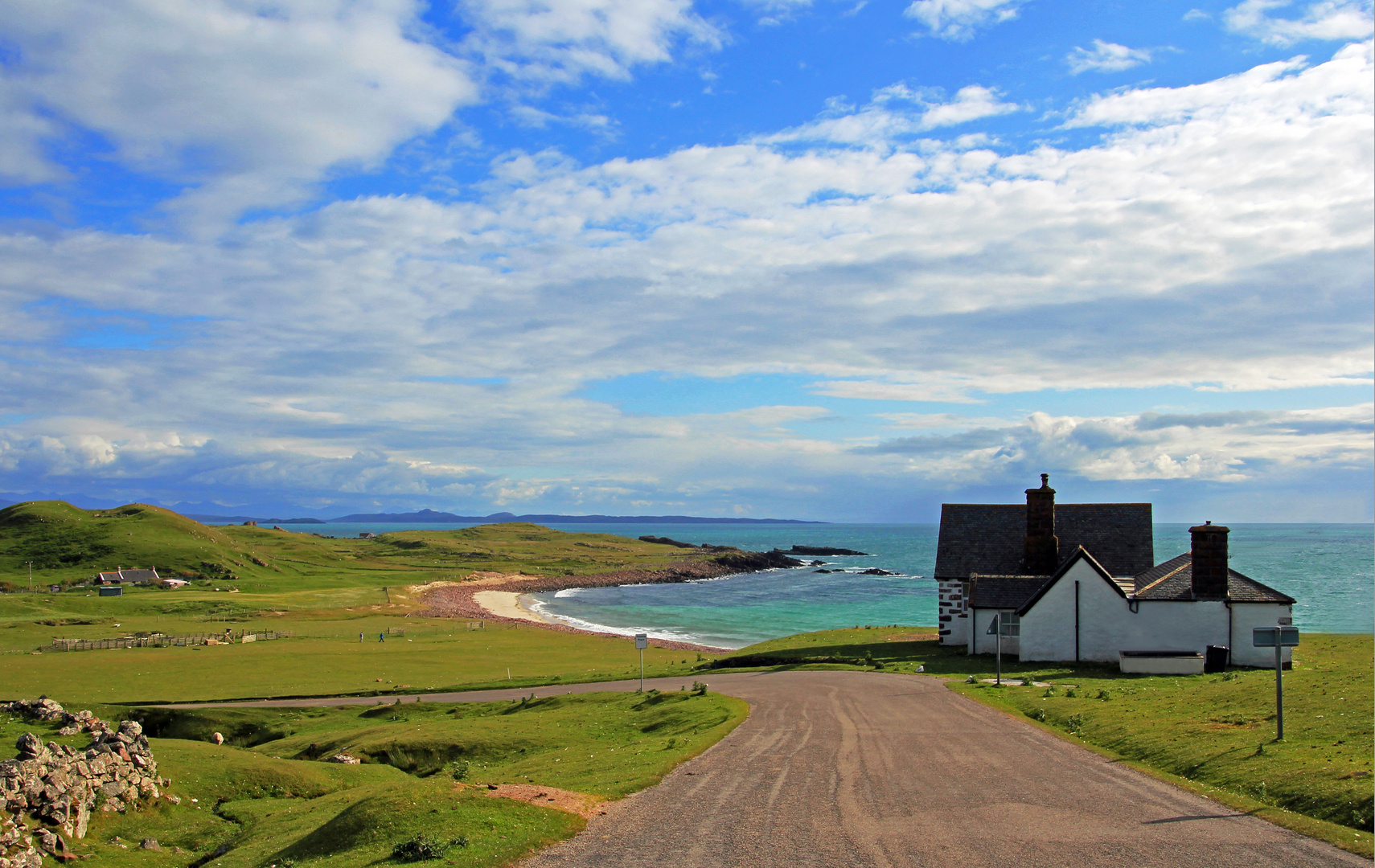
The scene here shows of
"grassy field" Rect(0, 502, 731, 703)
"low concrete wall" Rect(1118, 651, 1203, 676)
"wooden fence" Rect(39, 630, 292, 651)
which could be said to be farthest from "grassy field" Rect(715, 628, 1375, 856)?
"wooden fence" Rect(39, 630, 292, 651)

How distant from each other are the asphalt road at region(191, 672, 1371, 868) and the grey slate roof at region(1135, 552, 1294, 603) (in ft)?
65.5

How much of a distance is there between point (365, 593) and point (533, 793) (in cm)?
12082

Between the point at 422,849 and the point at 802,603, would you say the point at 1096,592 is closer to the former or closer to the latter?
the point at 422,849

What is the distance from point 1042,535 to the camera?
51156 mm

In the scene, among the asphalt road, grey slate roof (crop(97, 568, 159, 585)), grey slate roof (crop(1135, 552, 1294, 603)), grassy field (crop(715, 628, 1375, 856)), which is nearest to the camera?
the asphalt road

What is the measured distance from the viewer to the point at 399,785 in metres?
19.1

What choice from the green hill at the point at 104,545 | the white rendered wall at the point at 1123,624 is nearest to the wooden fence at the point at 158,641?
the white rendered wall at the point at 1123,624

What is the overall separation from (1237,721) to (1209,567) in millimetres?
18987

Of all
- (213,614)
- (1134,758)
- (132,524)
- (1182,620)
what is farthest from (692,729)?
(132,524)

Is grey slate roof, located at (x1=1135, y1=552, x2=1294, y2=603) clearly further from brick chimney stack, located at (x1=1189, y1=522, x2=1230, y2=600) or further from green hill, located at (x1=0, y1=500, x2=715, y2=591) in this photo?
green hill, located at (x1=0, y1=500, x2=715, y2=591)

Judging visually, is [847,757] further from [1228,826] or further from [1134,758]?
[1228,826]

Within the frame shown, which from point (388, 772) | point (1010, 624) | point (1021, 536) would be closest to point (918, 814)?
point (388, 772)

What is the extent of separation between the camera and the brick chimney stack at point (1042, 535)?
167ft

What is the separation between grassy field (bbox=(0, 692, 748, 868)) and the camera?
15922 millimetres
